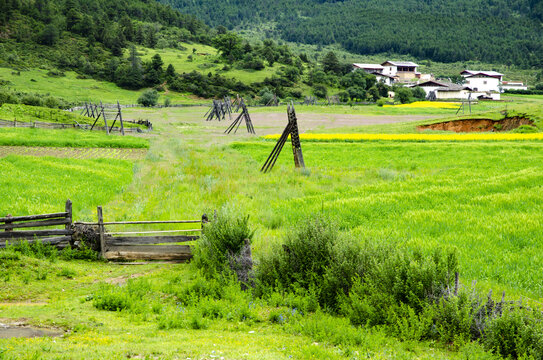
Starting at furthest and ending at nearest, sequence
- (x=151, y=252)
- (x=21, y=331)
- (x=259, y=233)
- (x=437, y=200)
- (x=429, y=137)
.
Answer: (x=429, y=137) → (x=437, y=200) → (x=259, y=233) → (x=151, y=252) → (x=21, y=331)

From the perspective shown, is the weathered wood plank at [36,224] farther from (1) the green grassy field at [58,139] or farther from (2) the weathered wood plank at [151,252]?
(1) the green grassy field at [58,139]

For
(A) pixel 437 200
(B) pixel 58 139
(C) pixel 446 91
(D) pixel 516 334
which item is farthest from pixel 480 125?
(C) pixel 446 91

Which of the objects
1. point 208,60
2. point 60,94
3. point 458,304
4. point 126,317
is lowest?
point 126,317

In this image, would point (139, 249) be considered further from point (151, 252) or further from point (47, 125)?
point (47, 125)

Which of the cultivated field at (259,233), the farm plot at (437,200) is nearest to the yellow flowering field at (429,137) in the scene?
the farm plot at (437,200)

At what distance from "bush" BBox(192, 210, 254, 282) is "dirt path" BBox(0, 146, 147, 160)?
2151 cm

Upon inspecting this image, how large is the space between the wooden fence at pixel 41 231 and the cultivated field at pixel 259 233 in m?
0.66

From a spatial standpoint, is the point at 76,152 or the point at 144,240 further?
the point at 76,152

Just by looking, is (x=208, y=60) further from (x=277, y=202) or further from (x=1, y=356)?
(x=1, y=356)

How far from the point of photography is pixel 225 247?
10789 mm

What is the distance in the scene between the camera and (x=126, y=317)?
8.75 m

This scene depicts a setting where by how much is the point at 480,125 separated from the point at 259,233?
44.1 m

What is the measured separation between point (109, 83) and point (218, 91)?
31.7 m

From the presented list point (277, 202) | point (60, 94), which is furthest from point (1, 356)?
point (60, 94)
